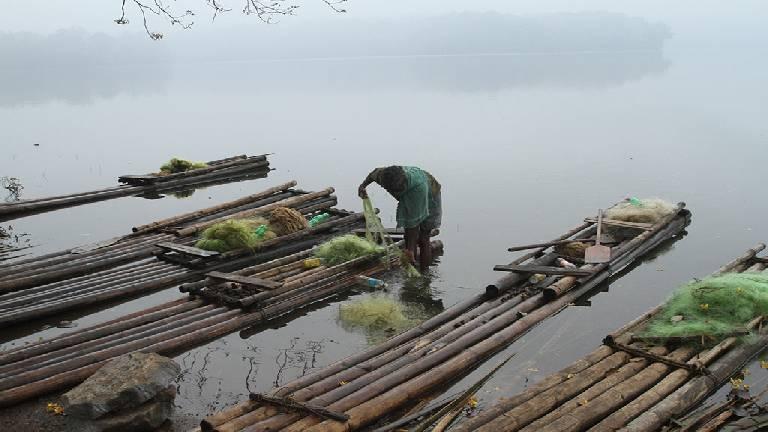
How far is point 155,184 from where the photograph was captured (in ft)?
58.4

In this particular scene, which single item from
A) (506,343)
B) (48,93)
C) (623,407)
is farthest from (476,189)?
(48,93)

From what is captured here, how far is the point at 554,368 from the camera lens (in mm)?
7547

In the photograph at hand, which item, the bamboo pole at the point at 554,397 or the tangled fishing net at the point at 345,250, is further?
the tangled fishing net at the point at 345,250

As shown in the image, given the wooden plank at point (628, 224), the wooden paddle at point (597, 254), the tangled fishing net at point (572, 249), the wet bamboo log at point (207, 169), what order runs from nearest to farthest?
the wooden paddle at point (597, 254) → the tangled fishing net at point (572, 249) → the wooden plank at point (628, 224) → the wet bamboo log at point (207, 169)

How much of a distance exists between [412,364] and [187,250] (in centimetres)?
505

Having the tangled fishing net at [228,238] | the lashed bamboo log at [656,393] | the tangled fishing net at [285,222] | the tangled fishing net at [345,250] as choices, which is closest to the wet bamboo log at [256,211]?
the tangled fishing net at [228,238]

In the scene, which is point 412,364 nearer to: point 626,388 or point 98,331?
point 626,388

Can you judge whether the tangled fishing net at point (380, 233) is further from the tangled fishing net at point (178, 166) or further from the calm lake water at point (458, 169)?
the tangled fishing net at point (178, 166)

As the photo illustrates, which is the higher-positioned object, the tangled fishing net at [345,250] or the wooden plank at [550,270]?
the tangled fishing net at [345,250]

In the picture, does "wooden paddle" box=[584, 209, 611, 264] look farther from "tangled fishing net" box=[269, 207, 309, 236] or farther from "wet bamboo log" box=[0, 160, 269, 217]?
"wet bamboo log" box=[0, 160, 269, 217]

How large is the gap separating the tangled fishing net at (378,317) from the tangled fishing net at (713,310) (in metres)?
2.82

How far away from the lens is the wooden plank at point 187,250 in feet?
33.7

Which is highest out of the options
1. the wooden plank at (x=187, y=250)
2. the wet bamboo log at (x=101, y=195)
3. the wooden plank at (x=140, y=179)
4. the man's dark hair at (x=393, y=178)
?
the man's dark hair at (x=393, y=178)

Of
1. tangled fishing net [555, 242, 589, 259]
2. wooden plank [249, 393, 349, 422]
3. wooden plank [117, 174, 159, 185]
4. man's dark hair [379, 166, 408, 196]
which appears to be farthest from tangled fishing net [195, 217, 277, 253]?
wooden plank [117, 174, 159, 185]
